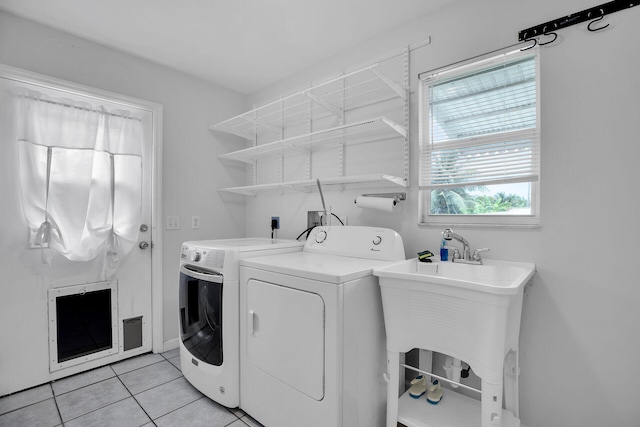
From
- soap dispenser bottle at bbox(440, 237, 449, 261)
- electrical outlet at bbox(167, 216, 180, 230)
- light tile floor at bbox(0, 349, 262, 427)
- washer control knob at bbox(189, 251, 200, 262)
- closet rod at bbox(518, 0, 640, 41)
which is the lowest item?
light tile floor at bbox(0, 349, 262, 427)

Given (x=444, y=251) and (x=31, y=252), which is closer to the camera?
(x=444, y=251)

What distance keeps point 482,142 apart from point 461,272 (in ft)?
2.56

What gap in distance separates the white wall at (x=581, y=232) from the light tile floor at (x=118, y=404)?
166 centimetres

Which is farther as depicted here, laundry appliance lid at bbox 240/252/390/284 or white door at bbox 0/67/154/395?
white door at bbox 0/67/154/395

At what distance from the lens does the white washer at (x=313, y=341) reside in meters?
1.33

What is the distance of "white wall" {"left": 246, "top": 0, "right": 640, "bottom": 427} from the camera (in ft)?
4.36

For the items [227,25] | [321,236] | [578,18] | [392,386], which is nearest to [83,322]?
[321,236]

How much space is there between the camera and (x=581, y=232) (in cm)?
143

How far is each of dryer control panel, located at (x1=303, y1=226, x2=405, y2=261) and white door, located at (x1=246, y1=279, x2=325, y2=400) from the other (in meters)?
0.60

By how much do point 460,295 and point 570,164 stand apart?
3.00 ft

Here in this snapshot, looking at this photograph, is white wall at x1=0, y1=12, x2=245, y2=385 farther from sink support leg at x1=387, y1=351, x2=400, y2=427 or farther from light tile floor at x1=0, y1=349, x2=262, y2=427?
sink support leg at x1=387, y1=351, x2=400, y2=427

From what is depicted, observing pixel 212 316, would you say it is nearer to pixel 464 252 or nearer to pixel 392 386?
pixel 392 386

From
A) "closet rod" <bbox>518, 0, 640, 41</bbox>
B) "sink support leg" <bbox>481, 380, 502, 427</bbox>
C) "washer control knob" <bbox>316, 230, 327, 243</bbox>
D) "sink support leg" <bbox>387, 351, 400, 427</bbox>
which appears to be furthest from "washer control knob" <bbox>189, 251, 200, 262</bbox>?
"closet rod" <bbox>518, 0, 640, 41</bbox>

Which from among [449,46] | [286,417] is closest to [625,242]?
[449,46]
